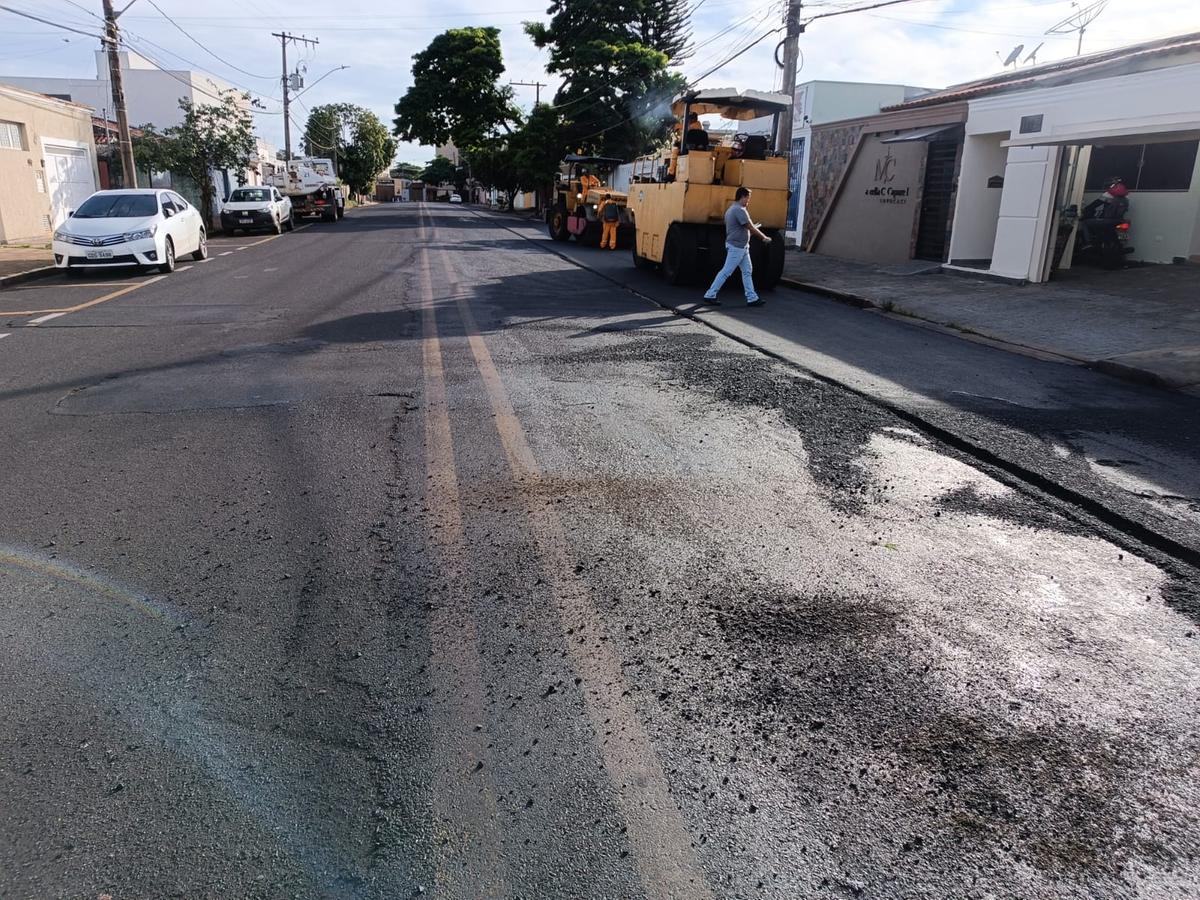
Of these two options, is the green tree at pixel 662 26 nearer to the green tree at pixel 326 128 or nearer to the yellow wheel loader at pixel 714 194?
the yellow wheel loader at pixel 714 194

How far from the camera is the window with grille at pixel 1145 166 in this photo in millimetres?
16438

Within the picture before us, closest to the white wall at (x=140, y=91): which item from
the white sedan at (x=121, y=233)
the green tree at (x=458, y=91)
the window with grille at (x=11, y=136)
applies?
the green tree at (x=458, y=91)

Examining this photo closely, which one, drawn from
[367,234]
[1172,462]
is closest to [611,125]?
[367,234]

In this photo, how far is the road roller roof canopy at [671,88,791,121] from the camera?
618 inches

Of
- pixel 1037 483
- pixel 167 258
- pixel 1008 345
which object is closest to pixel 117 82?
pixel 167 258

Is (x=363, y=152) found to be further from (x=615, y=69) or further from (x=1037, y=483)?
(x=1037, y=483)

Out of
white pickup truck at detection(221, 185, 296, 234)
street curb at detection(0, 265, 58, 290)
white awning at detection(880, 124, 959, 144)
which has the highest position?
white awning at detection(880, 124, 959, 144)

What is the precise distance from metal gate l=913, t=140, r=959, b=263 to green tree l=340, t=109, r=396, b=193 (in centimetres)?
8273

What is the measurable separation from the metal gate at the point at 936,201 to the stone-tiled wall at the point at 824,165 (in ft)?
9.50

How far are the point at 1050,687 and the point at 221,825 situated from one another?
2908mm

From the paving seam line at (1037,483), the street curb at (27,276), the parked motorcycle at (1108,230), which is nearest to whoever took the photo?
the paving seam line at (1037,483)

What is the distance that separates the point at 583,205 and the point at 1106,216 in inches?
596

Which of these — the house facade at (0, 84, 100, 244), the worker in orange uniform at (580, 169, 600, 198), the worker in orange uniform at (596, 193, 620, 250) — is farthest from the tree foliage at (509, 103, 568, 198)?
the house facade at (0, 84, 100, 244)

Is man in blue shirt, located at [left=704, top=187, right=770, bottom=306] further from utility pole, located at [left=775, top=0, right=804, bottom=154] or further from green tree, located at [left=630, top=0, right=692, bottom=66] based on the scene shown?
green tree, located at [left=630, top=0, right=692, bottom=66]
